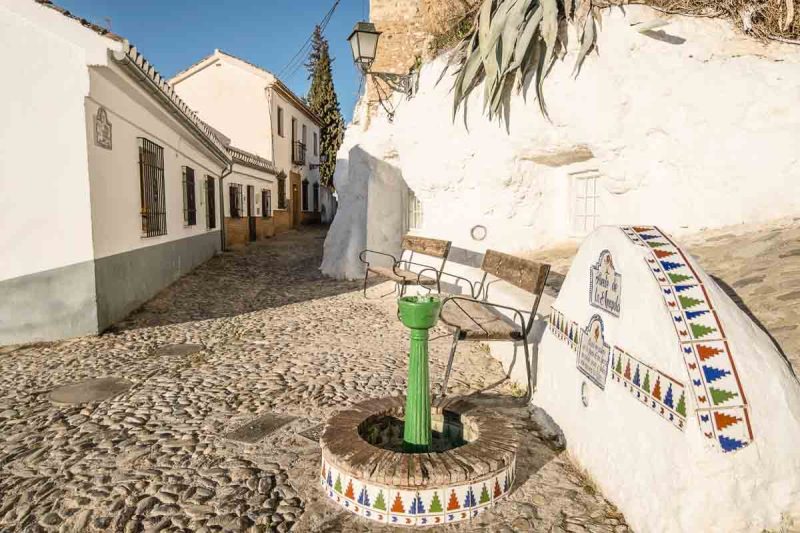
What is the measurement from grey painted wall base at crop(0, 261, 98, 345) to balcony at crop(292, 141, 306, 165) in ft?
62.3

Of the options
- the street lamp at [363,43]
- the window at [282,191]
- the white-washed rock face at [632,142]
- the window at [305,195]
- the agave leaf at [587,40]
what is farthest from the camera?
the window at [305,195]

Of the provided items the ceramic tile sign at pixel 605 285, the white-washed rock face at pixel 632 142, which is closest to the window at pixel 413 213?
the white-washed rock face at pixel 632 142

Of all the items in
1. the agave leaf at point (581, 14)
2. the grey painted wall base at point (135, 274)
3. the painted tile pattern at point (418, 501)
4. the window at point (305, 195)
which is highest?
the agave leaf at point (581, 14)

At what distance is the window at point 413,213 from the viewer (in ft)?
32.5

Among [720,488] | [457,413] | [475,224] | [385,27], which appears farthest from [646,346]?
[385,27]

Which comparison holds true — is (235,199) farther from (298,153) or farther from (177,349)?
(177,349)

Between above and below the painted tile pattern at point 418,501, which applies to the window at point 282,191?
above

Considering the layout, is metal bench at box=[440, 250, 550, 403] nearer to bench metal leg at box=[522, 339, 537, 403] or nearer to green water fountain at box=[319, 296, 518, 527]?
bench metal leg at box=[522, 339, 537, 403]

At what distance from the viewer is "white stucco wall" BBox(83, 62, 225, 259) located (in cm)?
590

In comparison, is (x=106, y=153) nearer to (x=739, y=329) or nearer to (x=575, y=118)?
(x=575, y=118)

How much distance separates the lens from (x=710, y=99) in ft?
17.0

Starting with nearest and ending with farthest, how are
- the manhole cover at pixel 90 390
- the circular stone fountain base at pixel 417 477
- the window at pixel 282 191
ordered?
the circular stone fountain base at pixel 417 477
the manhole cover at pixel 90 390
the window at pixel 282 191

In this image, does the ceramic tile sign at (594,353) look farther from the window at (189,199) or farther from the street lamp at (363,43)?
the window at (189,199)

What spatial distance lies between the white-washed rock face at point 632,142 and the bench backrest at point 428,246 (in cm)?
52
